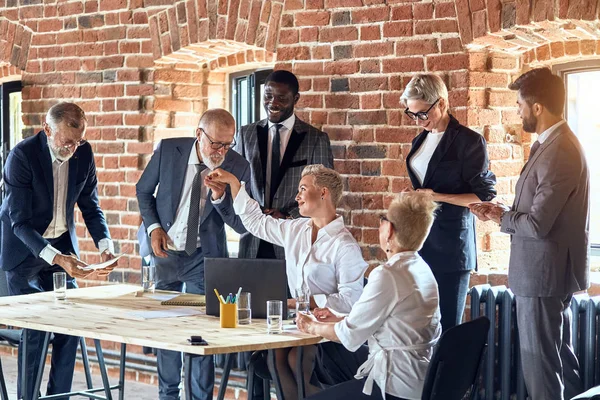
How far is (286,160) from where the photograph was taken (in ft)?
17.1

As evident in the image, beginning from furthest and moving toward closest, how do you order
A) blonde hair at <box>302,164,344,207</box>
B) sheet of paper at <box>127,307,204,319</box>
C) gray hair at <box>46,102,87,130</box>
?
gray hair at <box>46,102,87,130</box>
blonde hair at <box>302,164,344,207</box>
sheet of paper at <box>127,307,204,319</box>

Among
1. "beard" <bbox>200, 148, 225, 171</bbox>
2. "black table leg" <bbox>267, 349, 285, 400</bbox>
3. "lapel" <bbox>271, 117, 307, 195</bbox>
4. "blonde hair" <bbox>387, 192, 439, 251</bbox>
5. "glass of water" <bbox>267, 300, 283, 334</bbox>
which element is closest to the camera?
"blonde hair" <bbox>387, 192, 439, 251</bbox>

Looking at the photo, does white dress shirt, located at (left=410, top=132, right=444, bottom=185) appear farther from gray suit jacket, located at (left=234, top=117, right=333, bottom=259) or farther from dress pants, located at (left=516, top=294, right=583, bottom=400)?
dress pants, located at (left=516, top=294, right=583, bottom=400)

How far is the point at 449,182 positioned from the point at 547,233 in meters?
0.66

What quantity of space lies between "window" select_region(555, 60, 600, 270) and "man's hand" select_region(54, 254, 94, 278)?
8.77ft

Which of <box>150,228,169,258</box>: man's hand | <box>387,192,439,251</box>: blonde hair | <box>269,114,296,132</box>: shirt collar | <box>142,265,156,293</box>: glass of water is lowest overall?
<box>142,265,156,293</box>: glass of water

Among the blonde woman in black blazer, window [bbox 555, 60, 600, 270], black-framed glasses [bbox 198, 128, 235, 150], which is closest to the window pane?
window [bbox 555, 60, 600, 270]

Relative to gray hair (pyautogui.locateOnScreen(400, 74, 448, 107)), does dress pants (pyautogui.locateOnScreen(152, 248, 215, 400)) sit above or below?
below

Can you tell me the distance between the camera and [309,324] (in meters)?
3.76

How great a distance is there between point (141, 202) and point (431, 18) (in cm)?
181

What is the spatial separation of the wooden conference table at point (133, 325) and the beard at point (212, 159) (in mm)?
740

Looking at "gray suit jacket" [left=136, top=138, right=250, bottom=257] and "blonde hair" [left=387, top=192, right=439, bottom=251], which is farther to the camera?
"gray suit jacket" [left=136, top=138, right=250, bottom=257]

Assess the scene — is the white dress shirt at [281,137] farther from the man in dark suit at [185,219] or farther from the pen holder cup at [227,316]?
the pen holder cup at [227,316]

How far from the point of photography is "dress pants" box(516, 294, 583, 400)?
425 centimetres
